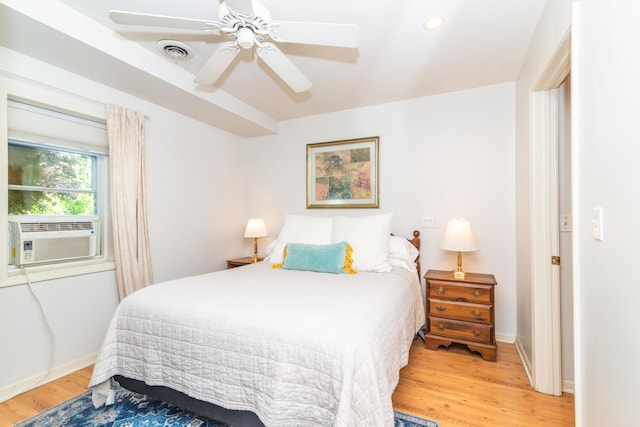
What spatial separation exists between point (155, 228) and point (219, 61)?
69.9 inches

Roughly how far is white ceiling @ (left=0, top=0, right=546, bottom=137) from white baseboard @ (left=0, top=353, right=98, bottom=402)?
2197 mm

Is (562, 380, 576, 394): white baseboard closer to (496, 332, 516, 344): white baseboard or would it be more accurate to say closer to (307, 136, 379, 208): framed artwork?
(496, 332, 516, 344): white baseboard

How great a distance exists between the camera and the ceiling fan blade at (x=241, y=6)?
1.31m

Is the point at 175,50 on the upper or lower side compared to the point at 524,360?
upper

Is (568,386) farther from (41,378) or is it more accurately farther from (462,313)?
(41,378)

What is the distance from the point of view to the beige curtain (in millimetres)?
2383

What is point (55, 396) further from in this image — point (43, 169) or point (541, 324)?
point (541, 324)

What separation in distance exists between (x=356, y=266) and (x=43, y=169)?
2543mm

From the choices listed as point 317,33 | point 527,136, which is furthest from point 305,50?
point 527,136

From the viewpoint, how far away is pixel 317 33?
1.55 metres

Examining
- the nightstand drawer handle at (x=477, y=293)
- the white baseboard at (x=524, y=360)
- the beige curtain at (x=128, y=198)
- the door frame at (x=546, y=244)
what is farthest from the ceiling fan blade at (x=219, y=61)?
the white baseboard at (x=524, y=360)

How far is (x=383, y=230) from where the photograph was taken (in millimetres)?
2613

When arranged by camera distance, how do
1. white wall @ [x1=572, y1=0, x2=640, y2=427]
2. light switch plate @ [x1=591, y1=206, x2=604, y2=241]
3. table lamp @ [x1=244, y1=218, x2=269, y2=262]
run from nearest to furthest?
white wall @ [x1=572, y1=0, x2=640, y2=427] → light switch plate @ [x1=591, y1=206, x2=604, y2=241] → table lamp @ [x1=244, y1=218, x2=269, y2=262]

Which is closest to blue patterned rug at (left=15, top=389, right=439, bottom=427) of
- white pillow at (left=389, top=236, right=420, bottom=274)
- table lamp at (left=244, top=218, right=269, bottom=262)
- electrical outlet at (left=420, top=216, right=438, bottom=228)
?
white pillow at (left=389, top=236, right=420, bottom=274)
